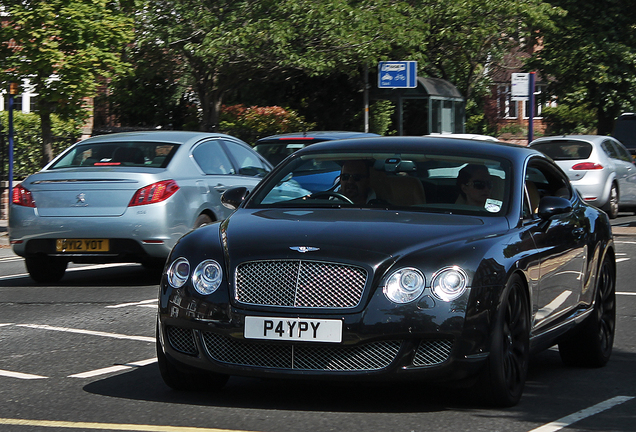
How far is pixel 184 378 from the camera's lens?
5969 mm

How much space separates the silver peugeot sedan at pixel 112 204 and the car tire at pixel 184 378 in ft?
16.8

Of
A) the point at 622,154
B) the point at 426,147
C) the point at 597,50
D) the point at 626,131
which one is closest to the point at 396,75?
the point at 622,154

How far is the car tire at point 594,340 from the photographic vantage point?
282 inches

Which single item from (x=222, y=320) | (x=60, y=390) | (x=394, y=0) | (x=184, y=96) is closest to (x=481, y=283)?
(x=222, y=320)

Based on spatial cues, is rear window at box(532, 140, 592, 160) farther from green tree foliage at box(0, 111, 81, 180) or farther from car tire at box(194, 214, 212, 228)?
car tire at box(194, 214, 212, 228)

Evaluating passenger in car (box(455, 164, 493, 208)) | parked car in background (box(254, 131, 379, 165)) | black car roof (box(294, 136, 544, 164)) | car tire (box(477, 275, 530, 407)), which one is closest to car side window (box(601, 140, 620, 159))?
parked car in background (box(254, 131, 379, 165))

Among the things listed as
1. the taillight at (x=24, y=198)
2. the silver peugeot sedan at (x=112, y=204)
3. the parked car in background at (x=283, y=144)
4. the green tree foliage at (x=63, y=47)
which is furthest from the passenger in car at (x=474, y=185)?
the green tree foliage at (x=63, y=47)

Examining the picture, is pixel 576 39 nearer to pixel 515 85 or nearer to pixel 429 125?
pixel 429 125

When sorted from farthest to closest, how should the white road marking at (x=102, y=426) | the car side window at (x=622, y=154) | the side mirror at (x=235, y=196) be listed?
the car side window at (x=622, y=154)
the side mirror at (x=235, y=196)
the white road marking at (x=102, y=426)

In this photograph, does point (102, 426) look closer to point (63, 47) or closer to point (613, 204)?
point (63, 47)

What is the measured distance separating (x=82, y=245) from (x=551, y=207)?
19.2 ft

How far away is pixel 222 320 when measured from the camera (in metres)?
5.50

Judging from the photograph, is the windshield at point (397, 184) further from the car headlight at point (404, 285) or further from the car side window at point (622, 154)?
the car side window at point (622, 154)

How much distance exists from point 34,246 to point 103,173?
38.6 inches
